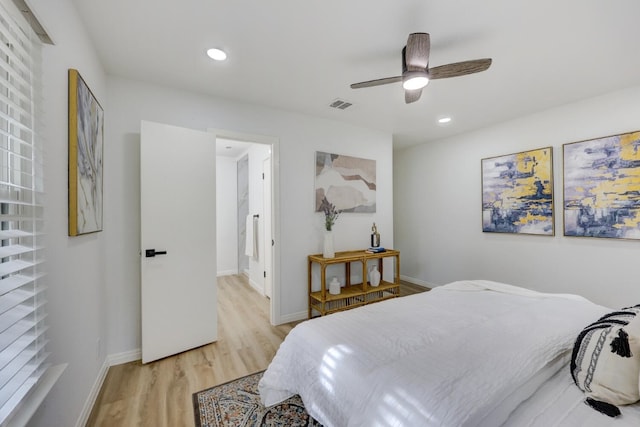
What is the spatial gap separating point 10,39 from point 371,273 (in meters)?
A: 3.46

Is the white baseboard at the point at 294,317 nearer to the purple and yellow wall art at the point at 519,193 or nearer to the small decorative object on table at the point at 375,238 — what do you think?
the small decorative object on table at the point at 375,238

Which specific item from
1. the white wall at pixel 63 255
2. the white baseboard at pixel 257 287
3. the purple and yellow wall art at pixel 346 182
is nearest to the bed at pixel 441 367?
the white wall at pixel 63 255

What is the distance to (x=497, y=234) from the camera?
365 centimetres

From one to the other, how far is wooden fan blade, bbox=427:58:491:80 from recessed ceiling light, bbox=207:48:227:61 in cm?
153

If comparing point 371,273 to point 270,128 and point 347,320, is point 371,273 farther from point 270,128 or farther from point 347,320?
point 270,128

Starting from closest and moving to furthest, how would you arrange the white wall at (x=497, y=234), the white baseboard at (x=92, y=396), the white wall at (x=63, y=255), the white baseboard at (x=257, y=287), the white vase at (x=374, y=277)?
the white wall at (x=63, y=255) → the white baseboard at (x=92, y=396) → the white wall at (x=497, y=234) → the white vase at (x=374, y=277) → the white baseboard at (x=257, y=287)

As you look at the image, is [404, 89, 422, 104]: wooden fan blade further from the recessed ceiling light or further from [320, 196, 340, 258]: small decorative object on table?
[320, 196, 340, 258]: small decorative object on table

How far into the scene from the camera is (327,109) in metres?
3.14

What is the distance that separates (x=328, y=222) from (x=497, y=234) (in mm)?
2385

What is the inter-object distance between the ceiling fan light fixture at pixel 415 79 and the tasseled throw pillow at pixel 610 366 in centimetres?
163

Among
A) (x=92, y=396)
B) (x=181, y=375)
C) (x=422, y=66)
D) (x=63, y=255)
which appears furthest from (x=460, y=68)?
(x=92, y=396)

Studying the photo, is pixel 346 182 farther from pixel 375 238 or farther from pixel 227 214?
pixel 227 214

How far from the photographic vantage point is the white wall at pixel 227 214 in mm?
5344

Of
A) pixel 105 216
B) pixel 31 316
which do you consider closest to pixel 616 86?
pixel 31 316
